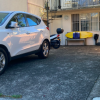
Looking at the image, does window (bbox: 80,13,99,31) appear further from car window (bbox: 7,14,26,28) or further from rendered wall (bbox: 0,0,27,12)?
car window (bbox: 7,14,26,28)

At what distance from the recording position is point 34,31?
21.0 ft

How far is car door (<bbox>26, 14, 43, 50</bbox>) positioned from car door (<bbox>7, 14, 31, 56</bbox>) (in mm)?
220

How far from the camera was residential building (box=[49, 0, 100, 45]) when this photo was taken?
534 inches

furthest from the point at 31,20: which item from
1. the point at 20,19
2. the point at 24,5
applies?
the point at 24,5

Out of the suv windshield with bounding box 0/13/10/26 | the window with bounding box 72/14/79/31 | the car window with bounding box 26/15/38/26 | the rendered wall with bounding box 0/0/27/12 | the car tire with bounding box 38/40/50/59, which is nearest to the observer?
the suv windshield with bounding box 0/13/10/26

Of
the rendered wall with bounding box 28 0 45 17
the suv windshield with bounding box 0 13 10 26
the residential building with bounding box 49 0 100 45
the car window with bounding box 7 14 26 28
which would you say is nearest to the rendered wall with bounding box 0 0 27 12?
the rendered wall with bounding box 28 0 45 17

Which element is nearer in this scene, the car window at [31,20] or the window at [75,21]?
the car window at [31,20]

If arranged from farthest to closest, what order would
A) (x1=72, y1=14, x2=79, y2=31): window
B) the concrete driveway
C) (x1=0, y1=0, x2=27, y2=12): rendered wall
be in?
(x1=72, y1=14, x2=79, y2=31): window
(x1=0, y1=0, x2=27, y2=12): rendered wall
the concrete driveway

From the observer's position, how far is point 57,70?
17.5 ft

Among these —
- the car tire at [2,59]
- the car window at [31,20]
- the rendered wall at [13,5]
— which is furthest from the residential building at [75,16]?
the car tire at [2,59]

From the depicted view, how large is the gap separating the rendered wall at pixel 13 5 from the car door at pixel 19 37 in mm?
5289

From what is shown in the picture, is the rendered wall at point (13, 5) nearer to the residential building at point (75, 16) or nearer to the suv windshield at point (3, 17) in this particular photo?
the residential building at point (75, 16)

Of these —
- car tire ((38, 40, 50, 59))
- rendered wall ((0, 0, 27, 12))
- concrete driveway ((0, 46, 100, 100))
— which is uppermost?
rendered wall ((0, 0, 27, 12))

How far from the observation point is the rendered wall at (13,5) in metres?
10.8
